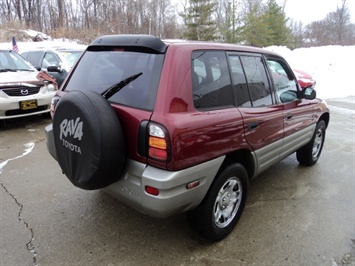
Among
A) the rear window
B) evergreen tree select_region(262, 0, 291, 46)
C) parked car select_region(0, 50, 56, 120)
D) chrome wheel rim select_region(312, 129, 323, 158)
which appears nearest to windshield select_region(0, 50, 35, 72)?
parked car select_region(0, 50, 56, 120)

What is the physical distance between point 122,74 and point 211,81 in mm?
758

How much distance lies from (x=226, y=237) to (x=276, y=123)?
1303mm

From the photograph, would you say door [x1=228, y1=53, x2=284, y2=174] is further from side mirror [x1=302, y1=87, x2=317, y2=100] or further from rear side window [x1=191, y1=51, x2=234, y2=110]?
side mirror [x1=302, y1=87, x2=317, y2=100]

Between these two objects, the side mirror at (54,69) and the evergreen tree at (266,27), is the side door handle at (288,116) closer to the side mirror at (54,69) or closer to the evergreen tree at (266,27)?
the side mirror at (54,69)

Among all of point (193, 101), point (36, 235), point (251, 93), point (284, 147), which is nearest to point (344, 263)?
point (284, 147)

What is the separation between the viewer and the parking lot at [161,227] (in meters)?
2.36

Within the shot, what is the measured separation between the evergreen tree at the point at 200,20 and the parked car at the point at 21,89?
27670mm

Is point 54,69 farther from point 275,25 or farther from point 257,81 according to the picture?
point 275,25

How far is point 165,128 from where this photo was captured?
6.30ft

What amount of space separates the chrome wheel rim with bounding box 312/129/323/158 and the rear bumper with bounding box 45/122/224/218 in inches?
106

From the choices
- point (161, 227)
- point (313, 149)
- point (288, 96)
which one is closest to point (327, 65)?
point (313, 149)

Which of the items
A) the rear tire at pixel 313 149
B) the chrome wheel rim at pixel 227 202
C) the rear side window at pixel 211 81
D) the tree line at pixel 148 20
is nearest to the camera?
the rear side window at pixel 211 81

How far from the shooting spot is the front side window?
3.24 m

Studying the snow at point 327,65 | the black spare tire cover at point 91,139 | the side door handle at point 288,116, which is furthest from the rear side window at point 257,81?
the snow at point 327,65
